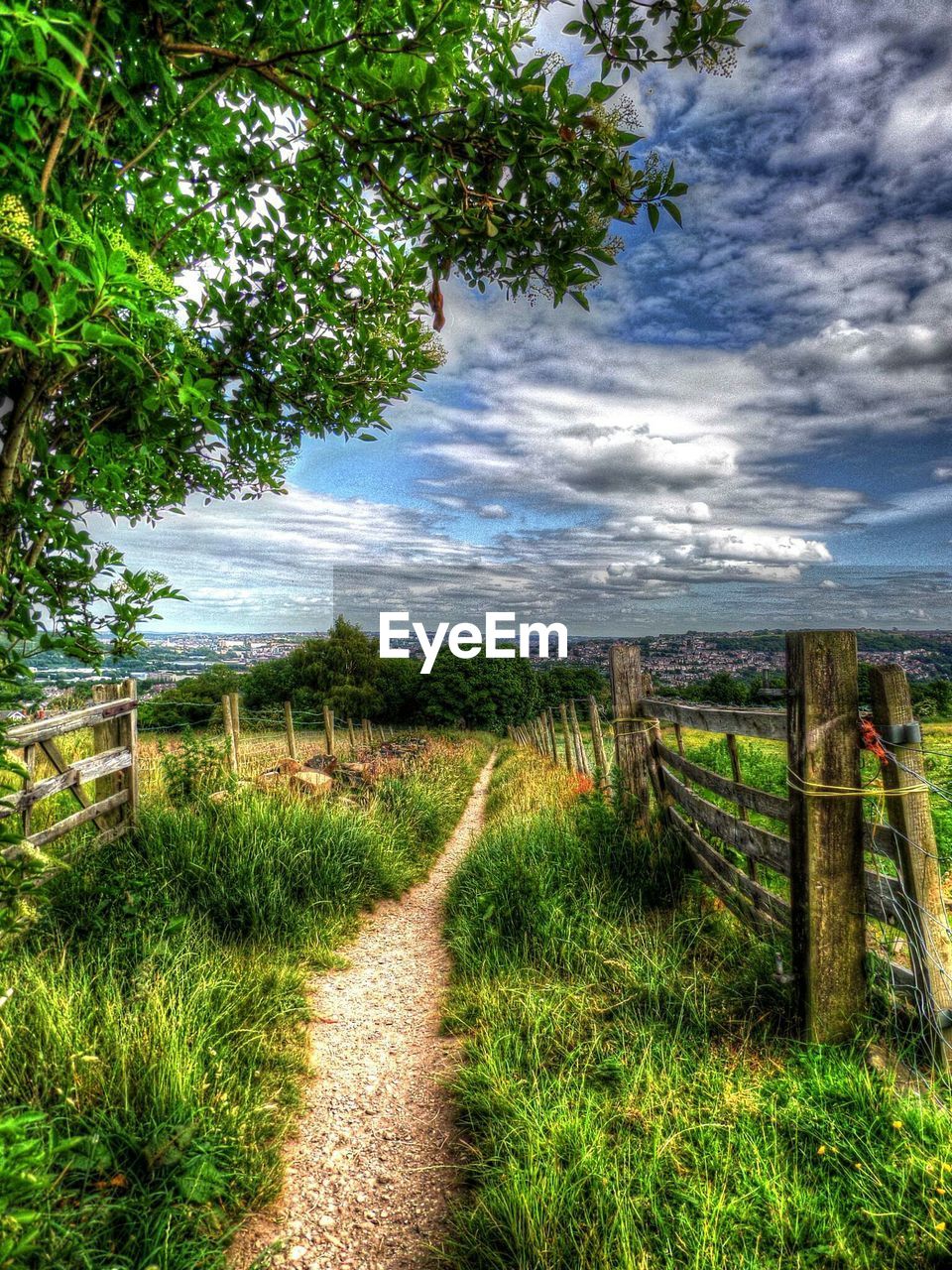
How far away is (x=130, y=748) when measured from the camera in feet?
22.3

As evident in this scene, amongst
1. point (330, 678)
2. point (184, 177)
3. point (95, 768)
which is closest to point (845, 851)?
point (184, 177)

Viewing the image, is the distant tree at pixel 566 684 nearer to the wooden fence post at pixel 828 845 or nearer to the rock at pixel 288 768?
the rock at pixel 288 768

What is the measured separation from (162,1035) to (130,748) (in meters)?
4.33

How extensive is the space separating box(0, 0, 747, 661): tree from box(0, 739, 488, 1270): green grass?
1732 mm

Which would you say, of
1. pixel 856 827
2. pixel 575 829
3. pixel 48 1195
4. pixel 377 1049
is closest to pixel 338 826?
pixel 575 829

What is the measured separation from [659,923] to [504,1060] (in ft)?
5.56

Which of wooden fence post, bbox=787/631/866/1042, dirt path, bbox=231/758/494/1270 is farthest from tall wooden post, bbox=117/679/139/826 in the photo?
wooden fence post, bbox=787/631/866/1042

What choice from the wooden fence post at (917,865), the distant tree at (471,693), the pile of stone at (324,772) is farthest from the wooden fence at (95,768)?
the distant tree at (471,693)

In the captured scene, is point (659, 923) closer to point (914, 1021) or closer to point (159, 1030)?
point (914, 1021)

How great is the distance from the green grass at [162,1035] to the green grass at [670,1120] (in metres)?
1.09

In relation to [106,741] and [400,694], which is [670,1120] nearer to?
[106,741]

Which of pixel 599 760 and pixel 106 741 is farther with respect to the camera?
pixel 599 760

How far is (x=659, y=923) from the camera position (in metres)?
4.58

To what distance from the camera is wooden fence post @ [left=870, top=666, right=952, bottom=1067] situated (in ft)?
9.27
